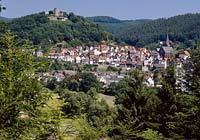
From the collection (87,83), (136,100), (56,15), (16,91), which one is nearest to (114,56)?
(56,15)

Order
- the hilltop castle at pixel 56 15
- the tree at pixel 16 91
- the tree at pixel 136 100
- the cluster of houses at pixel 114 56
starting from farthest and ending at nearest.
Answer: the hilltop castle at pixel 56 15 → the cluster of houses at pixel 114 56 → the tree at pixel 136 100 → the tree at pixel 16 91

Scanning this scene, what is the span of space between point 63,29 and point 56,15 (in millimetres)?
24194

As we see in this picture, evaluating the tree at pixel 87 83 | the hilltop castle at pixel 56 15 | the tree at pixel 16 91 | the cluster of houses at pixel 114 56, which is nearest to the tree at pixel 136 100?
the tree at pixel 16 91

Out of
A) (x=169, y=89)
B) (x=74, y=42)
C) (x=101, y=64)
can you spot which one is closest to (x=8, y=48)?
(x=169, y=89)

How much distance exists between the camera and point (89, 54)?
16188cm

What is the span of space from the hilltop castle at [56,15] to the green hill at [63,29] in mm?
3823

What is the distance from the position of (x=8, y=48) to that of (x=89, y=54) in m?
155

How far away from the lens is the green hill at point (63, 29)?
524ft

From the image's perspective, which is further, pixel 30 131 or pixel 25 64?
pixel 25 64

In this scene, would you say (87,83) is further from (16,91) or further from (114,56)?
(114,56)

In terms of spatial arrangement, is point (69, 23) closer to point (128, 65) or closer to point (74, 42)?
point (74, 42)

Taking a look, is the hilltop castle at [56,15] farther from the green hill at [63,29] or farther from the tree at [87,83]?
the tree at [87,83]

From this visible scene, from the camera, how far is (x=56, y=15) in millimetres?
190875

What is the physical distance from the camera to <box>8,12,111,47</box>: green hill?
524 feet
